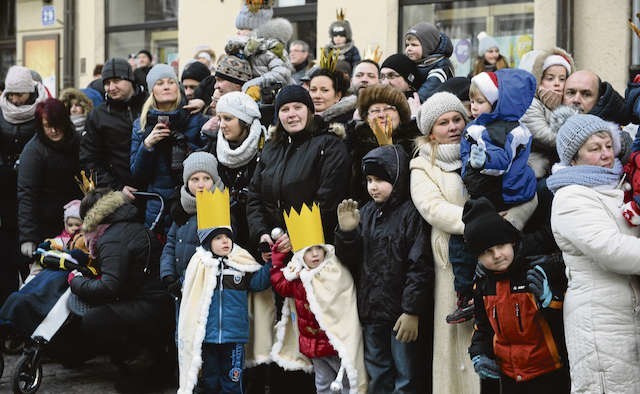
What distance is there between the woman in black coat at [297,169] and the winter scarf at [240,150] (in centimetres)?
17

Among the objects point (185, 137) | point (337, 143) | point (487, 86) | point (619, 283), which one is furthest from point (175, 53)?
point (619, 283)

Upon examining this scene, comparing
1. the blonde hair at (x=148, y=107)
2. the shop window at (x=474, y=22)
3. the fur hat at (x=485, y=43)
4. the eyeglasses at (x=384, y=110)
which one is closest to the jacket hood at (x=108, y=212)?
the blonde hair at (x=148, y=107)

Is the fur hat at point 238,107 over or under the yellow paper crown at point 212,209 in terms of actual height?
over

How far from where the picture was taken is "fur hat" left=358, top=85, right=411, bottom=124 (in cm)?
555

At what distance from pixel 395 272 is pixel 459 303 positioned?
15.7 inches

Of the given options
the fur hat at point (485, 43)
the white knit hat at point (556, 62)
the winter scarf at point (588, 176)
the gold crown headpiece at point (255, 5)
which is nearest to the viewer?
the winter scarf at point (588, 176)

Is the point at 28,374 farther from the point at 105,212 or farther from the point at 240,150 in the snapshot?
the point at 240,150

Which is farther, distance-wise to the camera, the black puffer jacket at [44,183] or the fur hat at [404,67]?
the black puffer jacket at [44,183]

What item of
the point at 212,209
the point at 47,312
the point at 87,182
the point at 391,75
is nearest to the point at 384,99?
the point at 391,75

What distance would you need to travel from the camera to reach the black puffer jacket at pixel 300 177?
554 centimetres

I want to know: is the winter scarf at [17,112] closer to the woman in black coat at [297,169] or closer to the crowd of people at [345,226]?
the crowd of people at [345,226]

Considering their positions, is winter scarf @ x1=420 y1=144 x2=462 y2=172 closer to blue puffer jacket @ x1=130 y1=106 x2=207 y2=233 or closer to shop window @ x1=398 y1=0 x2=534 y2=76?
blue puffer jacket @ x1=130 y1=106 x2=207 y2=233

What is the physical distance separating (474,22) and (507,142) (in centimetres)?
736

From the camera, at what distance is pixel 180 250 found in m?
5.99
